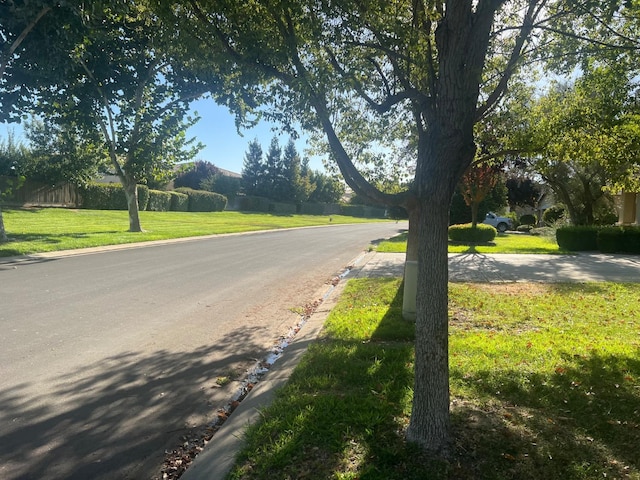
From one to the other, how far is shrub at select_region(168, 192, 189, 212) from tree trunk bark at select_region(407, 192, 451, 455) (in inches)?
1560

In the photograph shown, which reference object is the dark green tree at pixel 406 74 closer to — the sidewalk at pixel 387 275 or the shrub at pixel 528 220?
the sidewalk at pixel 387 275

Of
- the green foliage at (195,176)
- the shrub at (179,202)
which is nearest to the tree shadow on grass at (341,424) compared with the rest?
the shrub at (179,202)

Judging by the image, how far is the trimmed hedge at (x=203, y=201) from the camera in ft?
141

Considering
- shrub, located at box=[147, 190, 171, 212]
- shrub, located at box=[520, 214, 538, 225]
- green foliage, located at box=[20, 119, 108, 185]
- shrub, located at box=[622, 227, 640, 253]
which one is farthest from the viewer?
shrub, located at box=[520, 214, 538, 225]

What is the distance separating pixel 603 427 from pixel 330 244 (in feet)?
56.6

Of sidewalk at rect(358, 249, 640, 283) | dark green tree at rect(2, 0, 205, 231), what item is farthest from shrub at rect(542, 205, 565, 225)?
dark green tree at rect(2, 0, 205, 231)

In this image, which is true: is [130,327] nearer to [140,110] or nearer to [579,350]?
[579,350]

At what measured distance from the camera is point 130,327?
615 cm

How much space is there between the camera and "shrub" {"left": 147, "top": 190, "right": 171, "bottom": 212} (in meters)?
37.2

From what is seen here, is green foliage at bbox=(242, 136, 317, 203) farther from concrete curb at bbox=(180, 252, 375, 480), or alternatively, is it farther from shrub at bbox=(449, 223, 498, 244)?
concrete curb at bbox=(180, 252, 375, 480)

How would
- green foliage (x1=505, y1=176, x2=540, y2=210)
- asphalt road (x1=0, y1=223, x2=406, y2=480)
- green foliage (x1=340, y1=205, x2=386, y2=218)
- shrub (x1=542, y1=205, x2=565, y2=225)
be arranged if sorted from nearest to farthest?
1. asphalt road (x1=0, y1=223, x2=406, y2=480)
2. shrub (x1=542, y1=205, x2=565, y2=225)
3. green foliage (x1=505, y1=176, x2=540, y2=210)
4. green foliage (x1=340, y1=205, x2=386, y2=218)

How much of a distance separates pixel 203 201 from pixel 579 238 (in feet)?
113

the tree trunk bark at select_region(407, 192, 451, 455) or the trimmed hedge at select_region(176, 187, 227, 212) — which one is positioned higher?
the trimmed hedge at select_region(176, 187, 227, 212)

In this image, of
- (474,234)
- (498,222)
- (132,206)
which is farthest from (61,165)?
(498,222)
